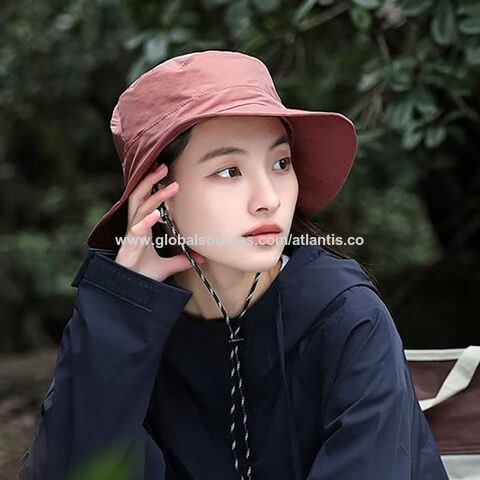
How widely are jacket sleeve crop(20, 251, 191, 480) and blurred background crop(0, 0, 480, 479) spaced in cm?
83

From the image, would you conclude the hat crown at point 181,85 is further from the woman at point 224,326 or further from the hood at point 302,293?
the hood at point 302,293

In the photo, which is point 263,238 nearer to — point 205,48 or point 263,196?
point 263,196

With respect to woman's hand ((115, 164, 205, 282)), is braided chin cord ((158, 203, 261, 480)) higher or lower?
lower

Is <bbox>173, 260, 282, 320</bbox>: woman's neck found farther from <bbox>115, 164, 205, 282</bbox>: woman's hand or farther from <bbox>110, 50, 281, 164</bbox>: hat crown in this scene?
<bbox>110, 50, 281, 164</bbox>: hat crown

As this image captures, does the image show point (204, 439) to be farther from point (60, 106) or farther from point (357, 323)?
point (60, 106)

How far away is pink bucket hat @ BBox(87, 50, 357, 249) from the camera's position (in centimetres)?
174

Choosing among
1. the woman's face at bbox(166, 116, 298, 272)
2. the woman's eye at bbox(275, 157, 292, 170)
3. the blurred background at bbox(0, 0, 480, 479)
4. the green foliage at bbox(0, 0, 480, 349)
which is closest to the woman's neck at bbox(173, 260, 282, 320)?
the woman's face at bbox(166, 116, 298, 272)

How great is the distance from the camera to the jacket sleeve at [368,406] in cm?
172

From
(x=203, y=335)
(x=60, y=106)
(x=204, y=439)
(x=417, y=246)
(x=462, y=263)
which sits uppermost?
(x=203, y=335)

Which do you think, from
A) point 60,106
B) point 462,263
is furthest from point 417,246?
point 60,106

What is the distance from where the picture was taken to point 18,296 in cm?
646

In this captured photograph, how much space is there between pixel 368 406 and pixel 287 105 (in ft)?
7.09

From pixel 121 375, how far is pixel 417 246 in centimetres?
538

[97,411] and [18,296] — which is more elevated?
[97,411]
